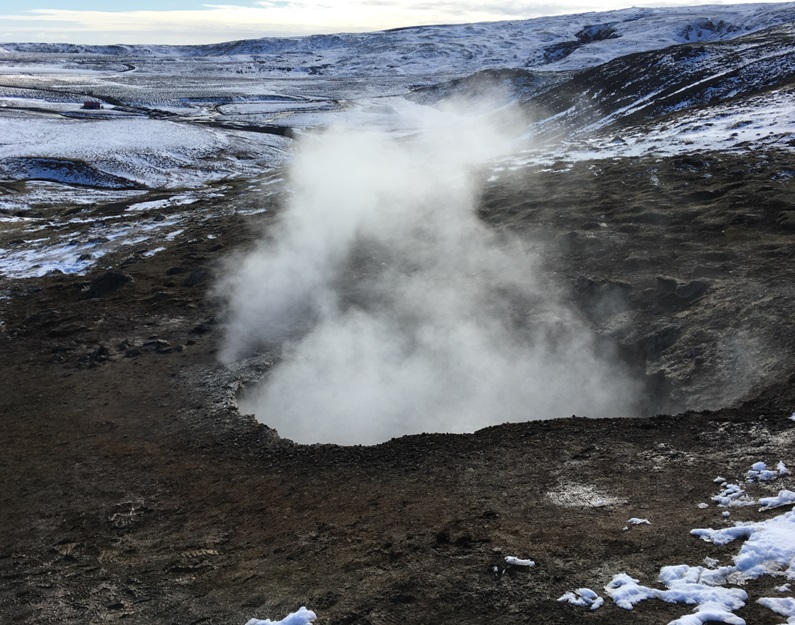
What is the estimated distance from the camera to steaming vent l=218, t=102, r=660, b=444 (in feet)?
39.3

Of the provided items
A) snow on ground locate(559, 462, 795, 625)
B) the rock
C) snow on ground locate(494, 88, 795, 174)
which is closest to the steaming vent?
the rock

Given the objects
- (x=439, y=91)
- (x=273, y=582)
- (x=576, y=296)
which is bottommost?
(x=273, y=582)

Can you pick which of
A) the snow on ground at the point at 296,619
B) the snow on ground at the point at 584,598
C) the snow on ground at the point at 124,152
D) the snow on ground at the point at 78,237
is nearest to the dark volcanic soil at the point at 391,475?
the snow on ground at the point at 584,598

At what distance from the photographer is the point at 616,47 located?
8825 centimetres

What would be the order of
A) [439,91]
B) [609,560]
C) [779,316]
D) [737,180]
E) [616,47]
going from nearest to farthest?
[609,560] → [779,316] → [737,180] → [439,91] → [616,47]

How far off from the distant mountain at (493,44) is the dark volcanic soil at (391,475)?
7293cm

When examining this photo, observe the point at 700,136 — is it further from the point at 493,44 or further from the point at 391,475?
the point at 493,44

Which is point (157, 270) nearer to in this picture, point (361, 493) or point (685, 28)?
point (361, 493)

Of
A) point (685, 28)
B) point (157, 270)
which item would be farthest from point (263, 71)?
point (157, 270)

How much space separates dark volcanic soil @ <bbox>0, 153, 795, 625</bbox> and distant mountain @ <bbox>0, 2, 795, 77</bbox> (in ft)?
239

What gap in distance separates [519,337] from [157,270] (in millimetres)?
11548

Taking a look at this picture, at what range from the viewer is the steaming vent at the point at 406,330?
11992mm

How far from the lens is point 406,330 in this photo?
14234 mm

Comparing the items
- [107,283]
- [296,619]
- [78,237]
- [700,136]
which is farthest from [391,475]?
[700,136]
